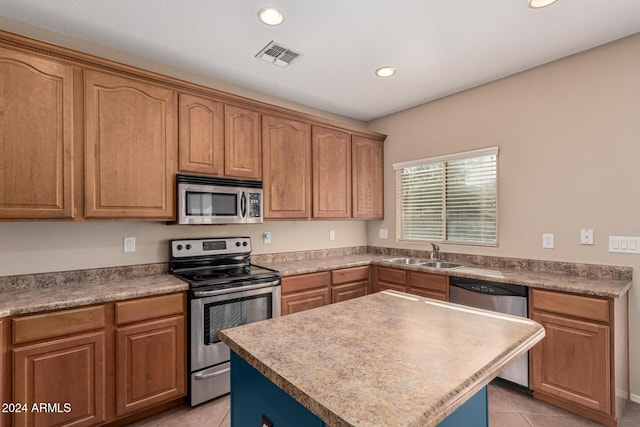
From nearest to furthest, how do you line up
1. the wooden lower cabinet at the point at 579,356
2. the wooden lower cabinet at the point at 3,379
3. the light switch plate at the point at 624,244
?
1. the wooden lower cabinet at the point at 3,379
2. the wooden lower cabinet at the point at 579,356
3. the light switch plate at the point at 624,244

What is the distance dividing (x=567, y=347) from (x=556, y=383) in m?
0.29

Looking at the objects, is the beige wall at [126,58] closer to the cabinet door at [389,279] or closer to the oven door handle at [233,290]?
the oven door handle at [233,290]

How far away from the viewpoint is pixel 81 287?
224 cm

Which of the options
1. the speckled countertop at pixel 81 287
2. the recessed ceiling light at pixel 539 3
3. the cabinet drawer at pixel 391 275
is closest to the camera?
the speckled countertop at pixel 81 287

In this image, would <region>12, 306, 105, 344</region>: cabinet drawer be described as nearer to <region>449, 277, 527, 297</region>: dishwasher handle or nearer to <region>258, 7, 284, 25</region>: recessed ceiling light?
<region>258, 7, 284, 25</region>: recessed ceiling light

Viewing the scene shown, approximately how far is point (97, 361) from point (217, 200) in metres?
1.40

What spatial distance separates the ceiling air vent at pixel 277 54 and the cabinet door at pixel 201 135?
1.89 feet

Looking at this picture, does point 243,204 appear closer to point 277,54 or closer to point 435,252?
point 277,54

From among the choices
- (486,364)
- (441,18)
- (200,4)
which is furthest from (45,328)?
(441,18)

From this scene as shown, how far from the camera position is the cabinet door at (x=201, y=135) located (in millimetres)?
2611

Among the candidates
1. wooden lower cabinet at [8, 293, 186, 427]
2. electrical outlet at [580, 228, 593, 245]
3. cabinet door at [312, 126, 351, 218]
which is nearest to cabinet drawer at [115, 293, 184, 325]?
wooden lower cabinet at [8, 293, 186, 427]

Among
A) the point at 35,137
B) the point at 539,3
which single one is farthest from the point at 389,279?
the point at 35,137

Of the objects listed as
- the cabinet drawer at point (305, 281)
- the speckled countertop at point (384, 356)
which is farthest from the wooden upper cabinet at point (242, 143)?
the speckled countertop at point (384, 356)

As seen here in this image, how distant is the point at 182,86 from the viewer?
8.49ft
